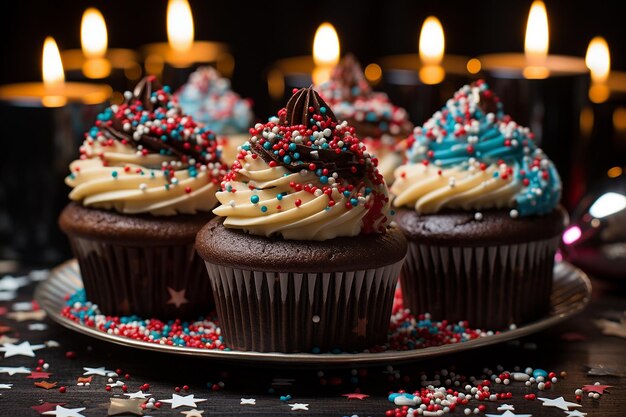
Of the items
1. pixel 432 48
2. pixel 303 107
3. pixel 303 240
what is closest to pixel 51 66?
pixel 303 107

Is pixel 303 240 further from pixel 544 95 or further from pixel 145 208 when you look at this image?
pixel 544 95

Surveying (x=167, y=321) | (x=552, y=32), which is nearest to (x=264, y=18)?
(x=552, y=32)

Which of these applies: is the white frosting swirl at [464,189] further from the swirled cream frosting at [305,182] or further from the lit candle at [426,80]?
the lit candle at [426,80]

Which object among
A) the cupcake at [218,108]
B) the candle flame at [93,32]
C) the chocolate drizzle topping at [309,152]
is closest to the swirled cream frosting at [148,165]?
the chocolate drizzle topping at [309,152]

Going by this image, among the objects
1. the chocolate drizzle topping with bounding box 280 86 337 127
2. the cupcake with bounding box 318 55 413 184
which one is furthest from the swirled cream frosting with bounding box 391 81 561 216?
the cupcake with bounding box 318 55 413 184

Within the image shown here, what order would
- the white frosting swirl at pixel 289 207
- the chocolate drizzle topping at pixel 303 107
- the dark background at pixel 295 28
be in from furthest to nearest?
the dark background at pixel 295 28, the chocolate drizzle topping at pixel 303 107, the white frosting swirl at pixel 289 207

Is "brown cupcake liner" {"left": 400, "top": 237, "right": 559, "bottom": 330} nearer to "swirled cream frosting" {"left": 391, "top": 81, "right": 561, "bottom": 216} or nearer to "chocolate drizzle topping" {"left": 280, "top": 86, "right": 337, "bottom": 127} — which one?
"swirled cream frosting" {"left": 391, "top": 81, "right": 561, "bottom": 216}
